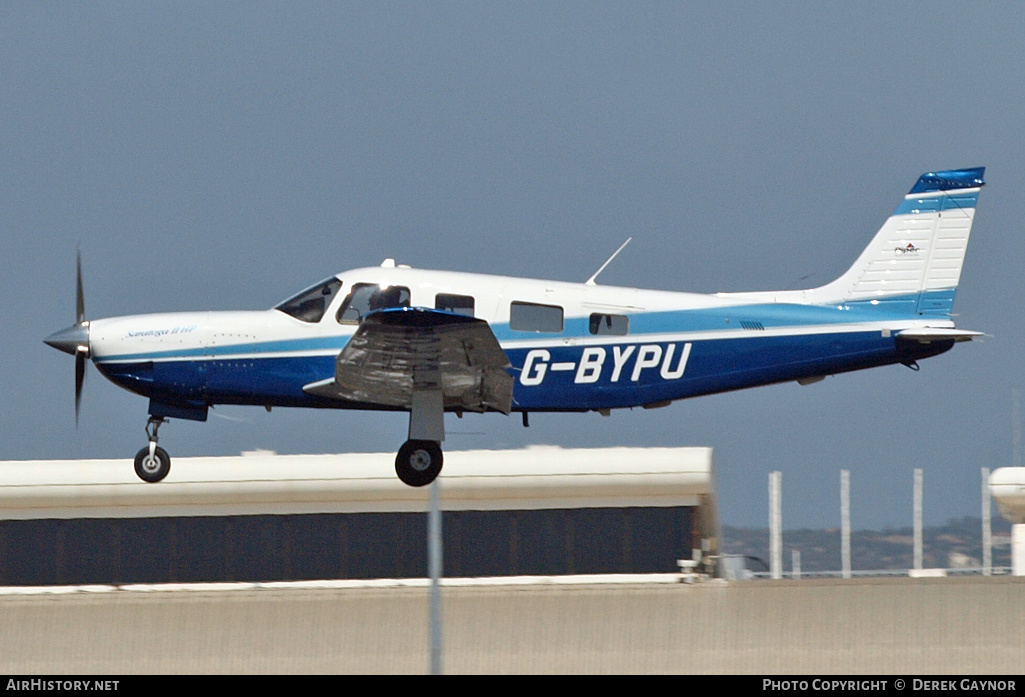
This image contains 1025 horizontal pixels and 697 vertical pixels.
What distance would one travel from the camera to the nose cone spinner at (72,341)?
17.7 meters

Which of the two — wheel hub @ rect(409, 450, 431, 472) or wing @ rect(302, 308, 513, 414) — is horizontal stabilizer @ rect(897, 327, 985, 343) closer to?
wing @ rect(302, 308, 513, 414)

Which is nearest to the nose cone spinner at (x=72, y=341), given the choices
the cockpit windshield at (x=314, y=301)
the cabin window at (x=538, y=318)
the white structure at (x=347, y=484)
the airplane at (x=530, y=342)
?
the airplane at (x=530, y=342)

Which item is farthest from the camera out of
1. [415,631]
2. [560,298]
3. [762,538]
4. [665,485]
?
[762,538]

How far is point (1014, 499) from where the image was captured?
26.1m

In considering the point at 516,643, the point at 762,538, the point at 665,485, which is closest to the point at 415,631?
the point at 516,643

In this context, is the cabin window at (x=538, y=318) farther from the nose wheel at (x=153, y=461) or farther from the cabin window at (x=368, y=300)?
the nose wheel at (x=153, y=461)

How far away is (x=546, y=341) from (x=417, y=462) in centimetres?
199

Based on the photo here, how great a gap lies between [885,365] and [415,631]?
825cm

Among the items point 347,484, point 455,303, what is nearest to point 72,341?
point 455,303

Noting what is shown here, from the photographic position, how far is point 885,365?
59.5ft

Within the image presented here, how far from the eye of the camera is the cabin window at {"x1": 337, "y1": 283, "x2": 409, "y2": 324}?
662 inches

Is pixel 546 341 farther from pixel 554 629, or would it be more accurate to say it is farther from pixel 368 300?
→ pixel 554 629

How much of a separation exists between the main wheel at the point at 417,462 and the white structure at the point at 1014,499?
41.2 feet

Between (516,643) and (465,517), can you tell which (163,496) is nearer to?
(465,517)
